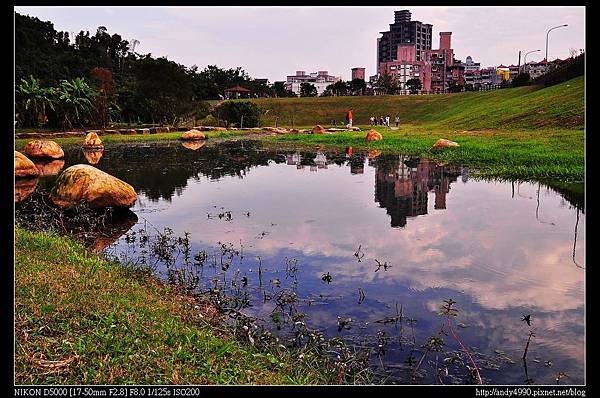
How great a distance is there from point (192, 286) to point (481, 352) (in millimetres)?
3707

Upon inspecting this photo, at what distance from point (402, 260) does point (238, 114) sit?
43.1 meters

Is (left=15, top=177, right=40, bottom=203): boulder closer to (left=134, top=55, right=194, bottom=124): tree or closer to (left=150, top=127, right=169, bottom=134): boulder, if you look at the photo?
(left=150, top=127, right=169, bottom=134): boulder

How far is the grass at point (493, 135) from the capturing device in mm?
17766

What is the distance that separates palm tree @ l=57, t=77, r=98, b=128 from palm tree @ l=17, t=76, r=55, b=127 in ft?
2.56

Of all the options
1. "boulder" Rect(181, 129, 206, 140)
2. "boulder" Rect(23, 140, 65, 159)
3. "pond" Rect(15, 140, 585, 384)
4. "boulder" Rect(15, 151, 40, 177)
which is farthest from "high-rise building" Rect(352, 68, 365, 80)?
"boulder" Rect(15, 151, 40, 177)

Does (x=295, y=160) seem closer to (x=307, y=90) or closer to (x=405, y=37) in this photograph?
(x=307, y=90)

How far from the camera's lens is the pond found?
211 inches

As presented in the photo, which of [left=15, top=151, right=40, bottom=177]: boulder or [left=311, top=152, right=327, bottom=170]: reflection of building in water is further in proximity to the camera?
[left=311, top=152, right=327, bottom=170]: reflection of building in water

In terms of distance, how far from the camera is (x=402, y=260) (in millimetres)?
8219

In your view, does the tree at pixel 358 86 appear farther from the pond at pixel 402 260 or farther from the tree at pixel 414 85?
the pond at pixel 402 260

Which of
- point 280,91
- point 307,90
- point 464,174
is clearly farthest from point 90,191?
point 280,91
